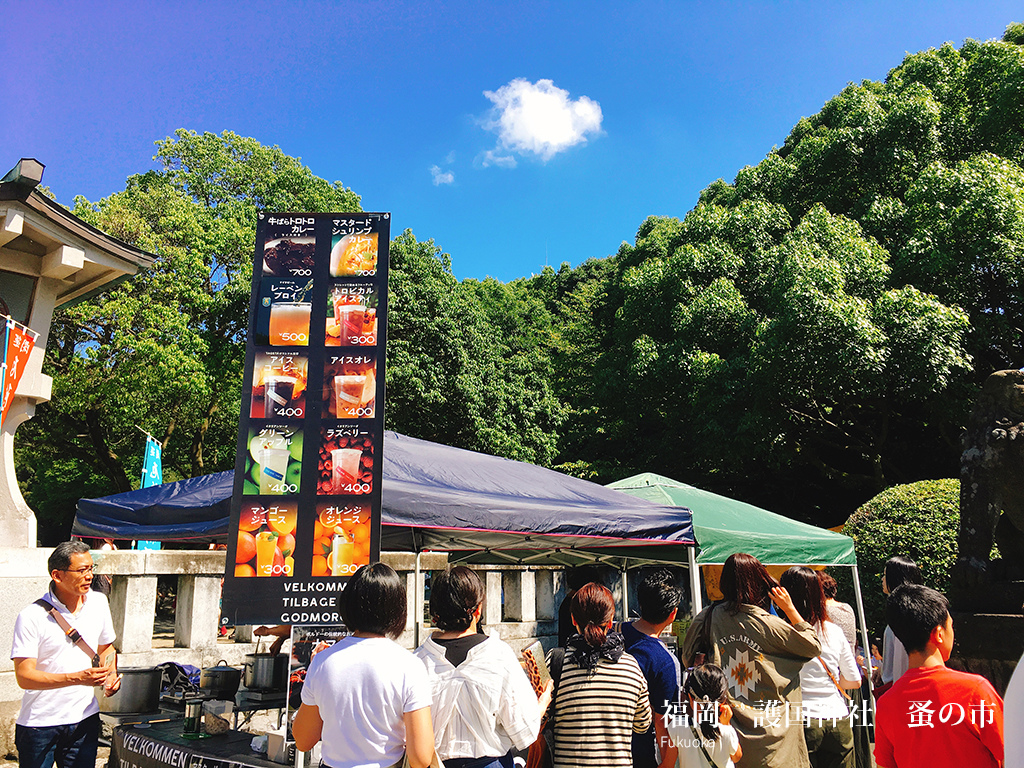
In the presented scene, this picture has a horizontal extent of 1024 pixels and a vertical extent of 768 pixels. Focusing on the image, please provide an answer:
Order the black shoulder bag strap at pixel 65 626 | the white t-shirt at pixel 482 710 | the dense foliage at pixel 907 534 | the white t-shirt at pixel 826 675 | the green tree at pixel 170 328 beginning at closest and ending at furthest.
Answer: the white t-shirt at pixel 482 710 < the black shoulder bag strap at pixel 65 626 < the white t-shirt at pixel 826 675 < the dense foliage at pixel 907 534 < the green tree at pixel 170 328

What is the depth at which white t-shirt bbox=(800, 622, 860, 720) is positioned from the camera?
4004mm

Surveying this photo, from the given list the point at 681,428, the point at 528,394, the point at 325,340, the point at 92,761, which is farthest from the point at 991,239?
the point at 92,761

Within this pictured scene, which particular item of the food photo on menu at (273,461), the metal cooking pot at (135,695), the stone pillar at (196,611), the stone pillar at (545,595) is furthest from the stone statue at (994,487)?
the stone pillar at (196,611)

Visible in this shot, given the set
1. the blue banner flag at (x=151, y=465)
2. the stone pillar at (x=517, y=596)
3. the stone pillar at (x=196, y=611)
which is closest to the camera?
the stone pillar at (x=196, y=611)

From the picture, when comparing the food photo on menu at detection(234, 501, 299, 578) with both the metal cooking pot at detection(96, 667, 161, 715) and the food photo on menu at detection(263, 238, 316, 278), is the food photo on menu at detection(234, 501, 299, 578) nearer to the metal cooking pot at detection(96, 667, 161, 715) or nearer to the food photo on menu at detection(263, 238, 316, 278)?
the food photo on menu at detection(263, 238, 316, 278)

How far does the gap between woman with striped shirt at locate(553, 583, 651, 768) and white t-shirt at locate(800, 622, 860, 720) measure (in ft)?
4.18

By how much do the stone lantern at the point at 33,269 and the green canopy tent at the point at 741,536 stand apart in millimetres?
6749

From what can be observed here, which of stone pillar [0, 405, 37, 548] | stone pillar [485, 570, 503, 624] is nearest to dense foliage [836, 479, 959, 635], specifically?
stone pillar [485, 570, 503, 624]

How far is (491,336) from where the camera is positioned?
2367cm

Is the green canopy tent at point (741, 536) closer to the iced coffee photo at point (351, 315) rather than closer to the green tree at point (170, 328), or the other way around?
the iced coffee photo at point (351, 315)

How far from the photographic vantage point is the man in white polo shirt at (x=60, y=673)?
366 cm

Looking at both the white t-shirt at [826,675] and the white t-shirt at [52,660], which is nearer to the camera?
the white t-shirt at [52,660]

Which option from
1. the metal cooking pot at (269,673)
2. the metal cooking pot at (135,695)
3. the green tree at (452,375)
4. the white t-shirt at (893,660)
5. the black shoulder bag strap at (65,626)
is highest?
the green tree at (452,375)

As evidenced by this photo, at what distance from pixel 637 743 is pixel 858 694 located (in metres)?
3.85
